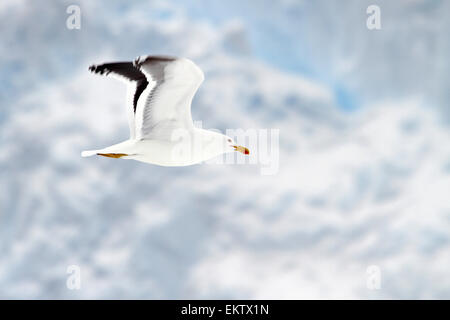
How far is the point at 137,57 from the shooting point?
5.21 metres

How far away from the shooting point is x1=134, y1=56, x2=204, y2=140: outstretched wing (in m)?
5.37

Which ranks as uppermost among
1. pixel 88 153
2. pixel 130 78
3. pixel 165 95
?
pixel 130 78

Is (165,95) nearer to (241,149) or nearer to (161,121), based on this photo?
(161,121)

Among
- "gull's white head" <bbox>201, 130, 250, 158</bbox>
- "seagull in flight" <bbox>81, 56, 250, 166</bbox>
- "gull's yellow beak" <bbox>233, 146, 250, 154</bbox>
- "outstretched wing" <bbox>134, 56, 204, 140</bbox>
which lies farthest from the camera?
"gull's yellow beak" <bbox>233, 146, 250, 154</bbox>

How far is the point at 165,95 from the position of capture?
5715 millimetres

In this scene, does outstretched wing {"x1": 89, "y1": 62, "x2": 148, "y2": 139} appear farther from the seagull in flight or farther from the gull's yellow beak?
the gull's yellow beak

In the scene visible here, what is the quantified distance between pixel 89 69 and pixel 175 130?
3.50 ft

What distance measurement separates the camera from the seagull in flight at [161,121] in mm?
5582

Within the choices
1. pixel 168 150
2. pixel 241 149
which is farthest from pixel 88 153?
pixel 241 149

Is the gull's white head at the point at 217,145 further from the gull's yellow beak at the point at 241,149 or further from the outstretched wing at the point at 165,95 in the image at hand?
the outstretched wing at the point at 165,95

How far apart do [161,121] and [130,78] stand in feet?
2.01

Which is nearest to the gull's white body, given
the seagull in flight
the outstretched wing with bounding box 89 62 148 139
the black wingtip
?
the seagull in flight

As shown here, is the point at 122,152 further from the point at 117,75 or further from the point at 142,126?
the point at 117,75
